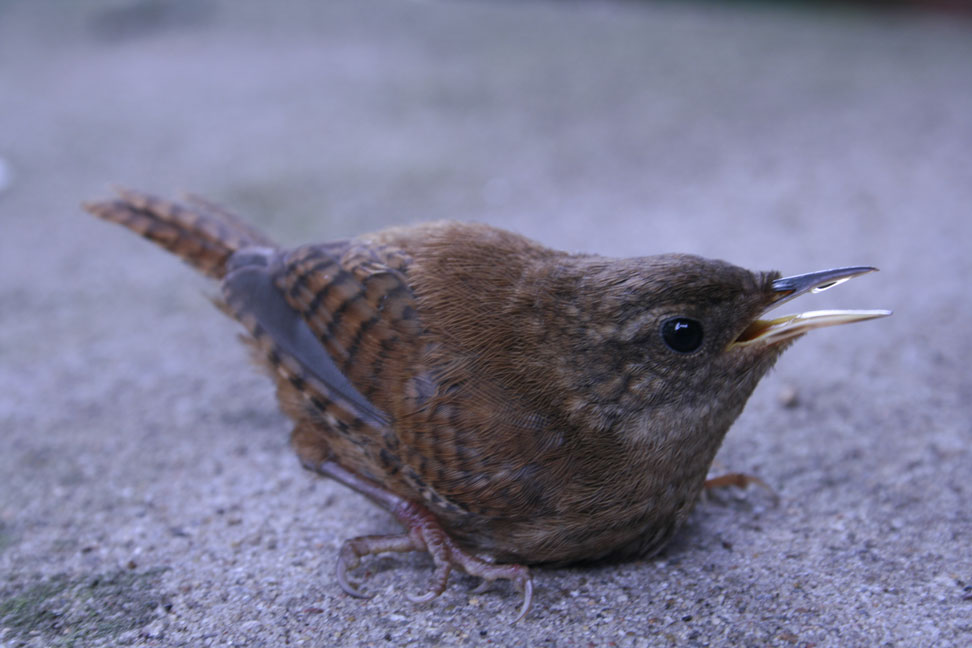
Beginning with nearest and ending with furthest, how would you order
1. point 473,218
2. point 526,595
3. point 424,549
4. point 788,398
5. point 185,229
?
point 526,595, point 424,549, point 185,229, point 788,398, point 473,218

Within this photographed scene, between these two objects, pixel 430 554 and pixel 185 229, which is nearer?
pixel 430 554

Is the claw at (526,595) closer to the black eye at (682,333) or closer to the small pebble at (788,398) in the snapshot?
the black eye at (682,333)

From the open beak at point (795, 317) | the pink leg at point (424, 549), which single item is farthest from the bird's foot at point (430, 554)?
the open beak at point (795, 317)

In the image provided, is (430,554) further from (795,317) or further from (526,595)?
(795,317)

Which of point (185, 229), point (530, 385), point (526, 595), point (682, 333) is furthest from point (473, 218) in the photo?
point (526, 595)

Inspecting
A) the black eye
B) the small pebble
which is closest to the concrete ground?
the small pebble

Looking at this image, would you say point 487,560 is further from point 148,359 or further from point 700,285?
point 148,359
